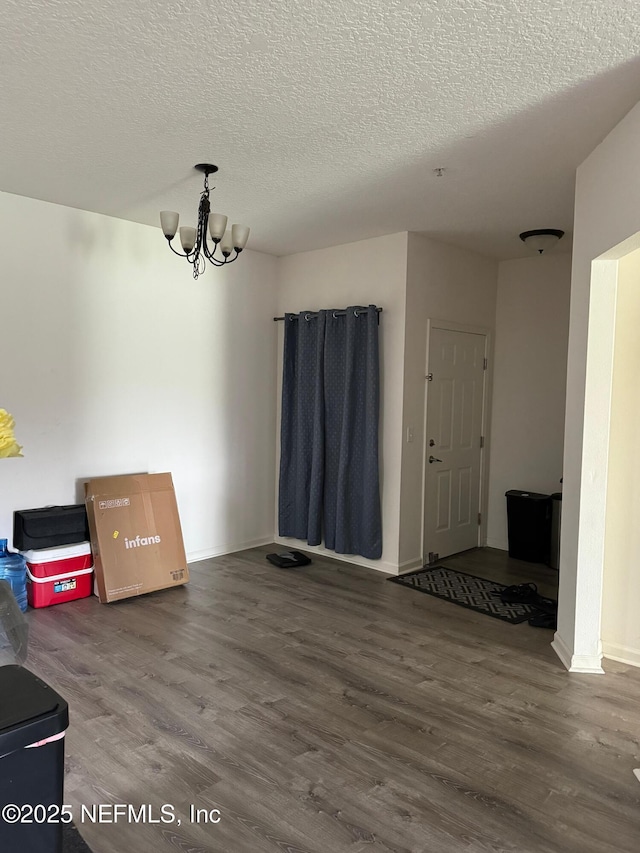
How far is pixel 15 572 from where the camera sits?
149 inches

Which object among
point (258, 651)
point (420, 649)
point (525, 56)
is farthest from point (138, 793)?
point (525, 56)

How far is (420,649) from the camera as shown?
11.1 feet

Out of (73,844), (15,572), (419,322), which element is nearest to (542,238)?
(419,322)

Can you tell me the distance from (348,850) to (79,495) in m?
3.11

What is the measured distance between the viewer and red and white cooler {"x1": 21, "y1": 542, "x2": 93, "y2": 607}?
3.91m

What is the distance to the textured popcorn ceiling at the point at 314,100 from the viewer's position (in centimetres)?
200

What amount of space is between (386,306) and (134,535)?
254 centimetres

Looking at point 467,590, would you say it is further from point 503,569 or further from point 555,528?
point 555,528

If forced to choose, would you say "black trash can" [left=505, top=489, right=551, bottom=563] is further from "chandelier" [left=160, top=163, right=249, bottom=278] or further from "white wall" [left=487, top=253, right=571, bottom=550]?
"chandelier" [left=160, top=163, right=249, bottom=278]

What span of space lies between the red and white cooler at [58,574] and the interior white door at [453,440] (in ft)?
8.56

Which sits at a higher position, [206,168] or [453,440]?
[206,168]

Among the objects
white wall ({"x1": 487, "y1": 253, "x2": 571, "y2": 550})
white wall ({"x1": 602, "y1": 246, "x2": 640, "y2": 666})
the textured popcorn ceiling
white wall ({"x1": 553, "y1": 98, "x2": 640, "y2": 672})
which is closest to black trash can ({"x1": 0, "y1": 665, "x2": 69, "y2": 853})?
the textured popcorn ceiling

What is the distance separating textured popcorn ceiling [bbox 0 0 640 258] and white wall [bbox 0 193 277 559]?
1.59 ft

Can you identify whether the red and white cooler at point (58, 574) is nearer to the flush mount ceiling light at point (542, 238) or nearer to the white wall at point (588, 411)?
the white wall at point (588, 411)
